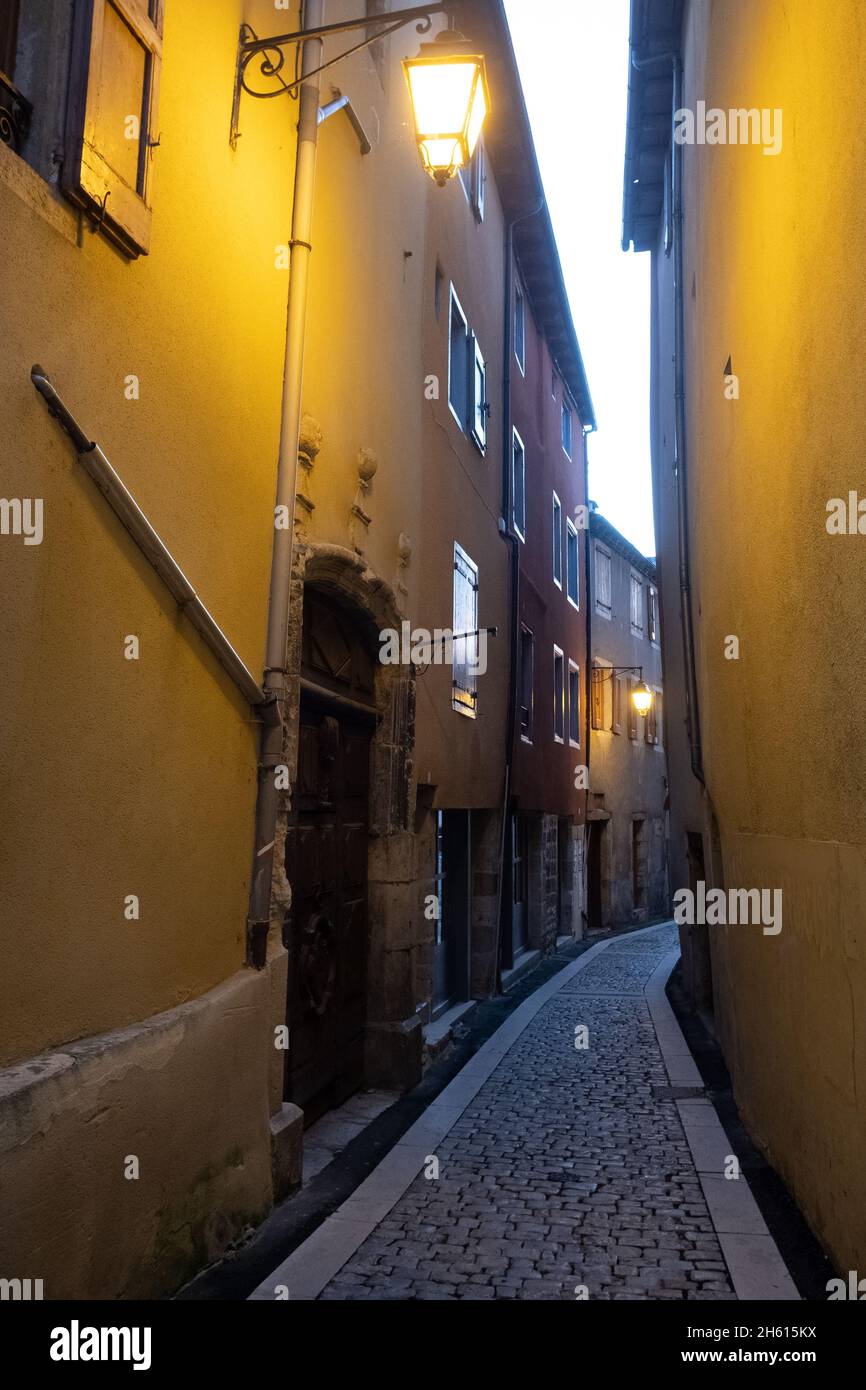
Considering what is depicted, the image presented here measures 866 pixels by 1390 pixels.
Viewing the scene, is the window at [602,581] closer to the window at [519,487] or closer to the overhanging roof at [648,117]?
the overhanging roof at [648,117]

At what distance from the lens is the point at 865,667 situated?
396cm

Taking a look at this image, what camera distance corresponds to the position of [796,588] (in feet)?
16.9

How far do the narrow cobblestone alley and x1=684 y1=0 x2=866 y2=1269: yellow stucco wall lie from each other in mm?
611

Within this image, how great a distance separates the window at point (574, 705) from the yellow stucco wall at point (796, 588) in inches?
462

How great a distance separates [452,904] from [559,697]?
763cm

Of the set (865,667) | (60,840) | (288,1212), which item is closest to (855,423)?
(865,667)

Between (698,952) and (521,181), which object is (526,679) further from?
(521,181)

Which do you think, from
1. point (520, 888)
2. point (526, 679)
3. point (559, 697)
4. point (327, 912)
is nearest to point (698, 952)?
point (520, 888)

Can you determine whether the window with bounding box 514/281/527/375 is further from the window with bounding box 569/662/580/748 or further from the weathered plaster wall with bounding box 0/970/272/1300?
the weathered plaster wall with bounding box 0/970/272/1300

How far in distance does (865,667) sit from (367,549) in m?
4.05

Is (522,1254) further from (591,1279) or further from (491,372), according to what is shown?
(491,372)

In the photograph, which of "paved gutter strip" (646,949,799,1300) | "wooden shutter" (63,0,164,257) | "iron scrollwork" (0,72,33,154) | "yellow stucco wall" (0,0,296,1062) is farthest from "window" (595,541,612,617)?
"iron scrollwork" (0,72,33,154)

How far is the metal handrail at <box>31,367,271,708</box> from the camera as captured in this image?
3.49 metres

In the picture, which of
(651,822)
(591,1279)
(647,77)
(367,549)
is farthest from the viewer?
(651,822)
